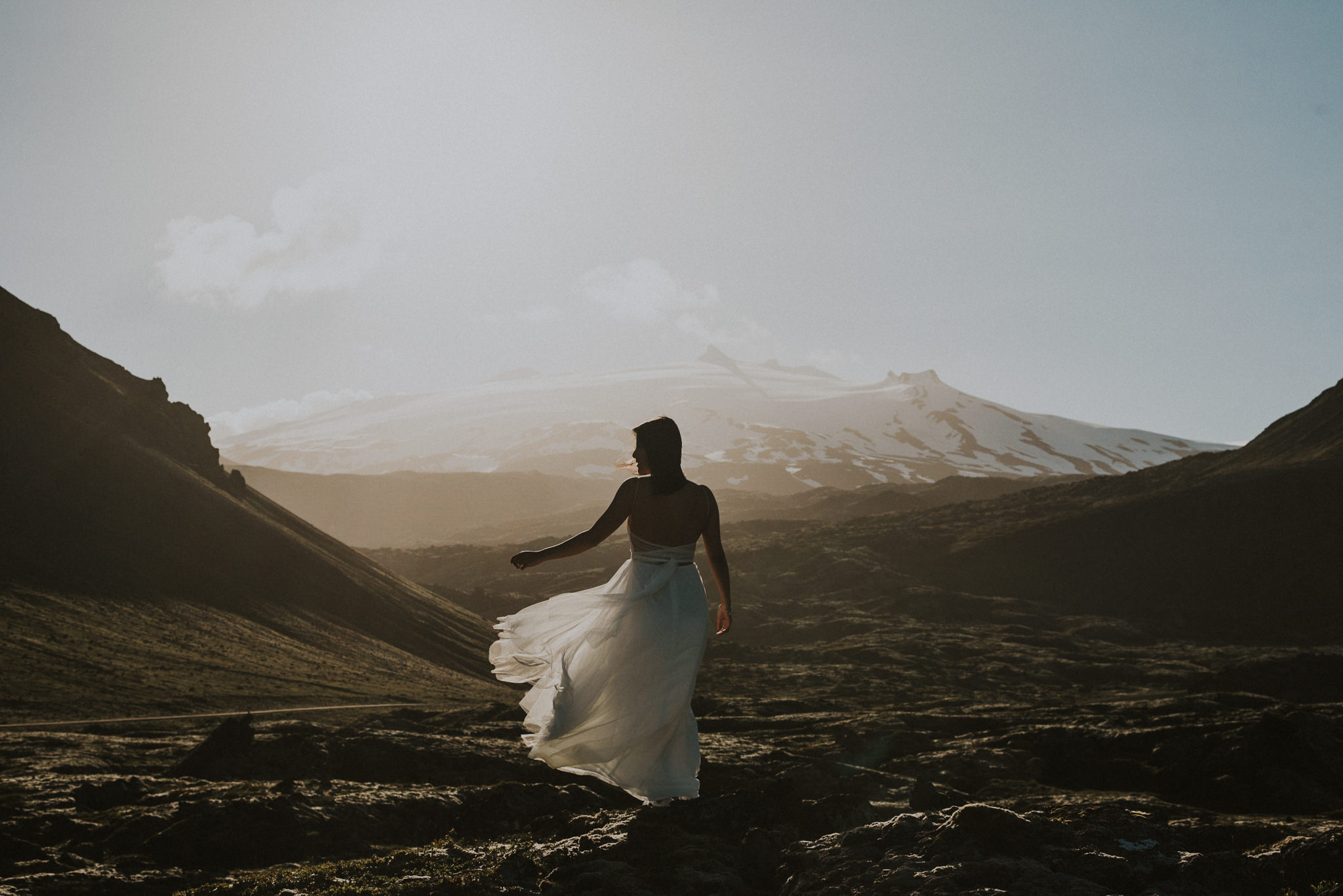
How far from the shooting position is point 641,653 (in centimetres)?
584

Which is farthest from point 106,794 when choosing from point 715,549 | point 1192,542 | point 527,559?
point 1192,542

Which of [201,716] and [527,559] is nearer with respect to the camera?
[527,559]

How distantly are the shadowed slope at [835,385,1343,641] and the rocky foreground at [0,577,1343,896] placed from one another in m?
18.7

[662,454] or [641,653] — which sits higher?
[662,454]

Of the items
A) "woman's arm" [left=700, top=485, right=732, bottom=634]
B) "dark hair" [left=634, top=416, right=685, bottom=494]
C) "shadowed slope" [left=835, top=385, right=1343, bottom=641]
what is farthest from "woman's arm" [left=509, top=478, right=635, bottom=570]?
"shadowed slope" [left=835, top=385, right=1343, bottom=641]

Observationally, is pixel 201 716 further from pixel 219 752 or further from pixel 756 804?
pixel 756 804

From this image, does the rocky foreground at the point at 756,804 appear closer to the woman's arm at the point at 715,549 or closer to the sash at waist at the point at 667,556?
the woman's arm at the point at 715,549

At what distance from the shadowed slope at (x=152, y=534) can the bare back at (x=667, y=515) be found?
Result: 2816 cm

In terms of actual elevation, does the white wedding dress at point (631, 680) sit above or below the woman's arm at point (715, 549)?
below

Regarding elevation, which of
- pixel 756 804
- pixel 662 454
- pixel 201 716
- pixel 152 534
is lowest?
pixel 201 716

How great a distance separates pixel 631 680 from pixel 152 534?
40.1 meters

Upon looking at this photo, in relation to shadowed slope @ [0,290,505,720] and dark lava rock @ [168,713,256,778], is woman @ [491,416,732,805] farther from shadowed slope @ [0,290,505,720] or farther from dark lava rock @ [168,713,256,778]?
shadowed slope @ [0,290,505,720]

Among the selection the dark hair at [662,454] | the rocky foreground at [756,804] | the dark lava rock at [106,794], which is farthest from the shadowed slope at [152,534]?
the dark hair at [662,454]

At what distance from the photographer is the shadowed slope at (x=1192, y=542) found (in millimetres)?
51469
